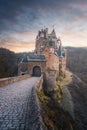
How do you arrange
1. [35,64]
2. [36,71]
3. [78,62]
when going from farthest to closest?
1. [78,62]
2. [36,71]
3. [35,64]

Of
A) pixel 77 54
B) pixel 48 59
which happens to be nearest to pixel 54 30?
pixel 48 59

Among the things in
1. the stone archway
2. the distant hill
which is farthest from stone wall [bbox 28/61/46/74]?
the distant hill

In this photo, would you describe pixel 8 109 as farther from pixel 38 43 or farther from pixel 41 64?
pixel 38 43

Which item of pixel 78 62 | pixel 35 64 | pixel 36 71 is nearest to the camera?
pixel 35 64

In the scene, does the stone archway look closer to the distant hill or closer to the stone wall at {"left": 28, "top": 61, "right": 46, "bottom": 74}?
the stone wall at {"left": 28, "top": 61, "right": 46, "bottom": 74}

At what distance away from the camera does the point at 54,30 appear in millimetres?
63906

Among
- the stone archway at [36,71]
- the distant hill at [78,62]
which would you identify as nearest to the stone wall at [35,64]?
the stone archway at [36,71]

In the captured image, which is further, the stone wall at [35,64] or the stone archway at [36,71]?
the stone archway at [36,71]

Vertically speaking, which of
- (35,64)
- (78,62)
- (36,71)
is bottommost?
(78,62)

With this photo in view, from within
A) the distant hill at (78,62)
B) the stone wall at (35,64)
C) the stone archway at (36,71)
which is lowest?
the distant hill at (78,62)

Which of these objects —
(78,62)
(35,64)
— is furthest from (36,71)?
(78,62)

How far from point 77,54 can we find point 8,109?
150m

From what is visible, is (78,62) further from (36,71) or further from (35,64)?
(35,64)

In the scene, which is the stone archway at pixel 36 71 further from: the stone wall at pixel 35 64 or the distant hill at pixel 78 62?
the distant hill at pixel 78 62
